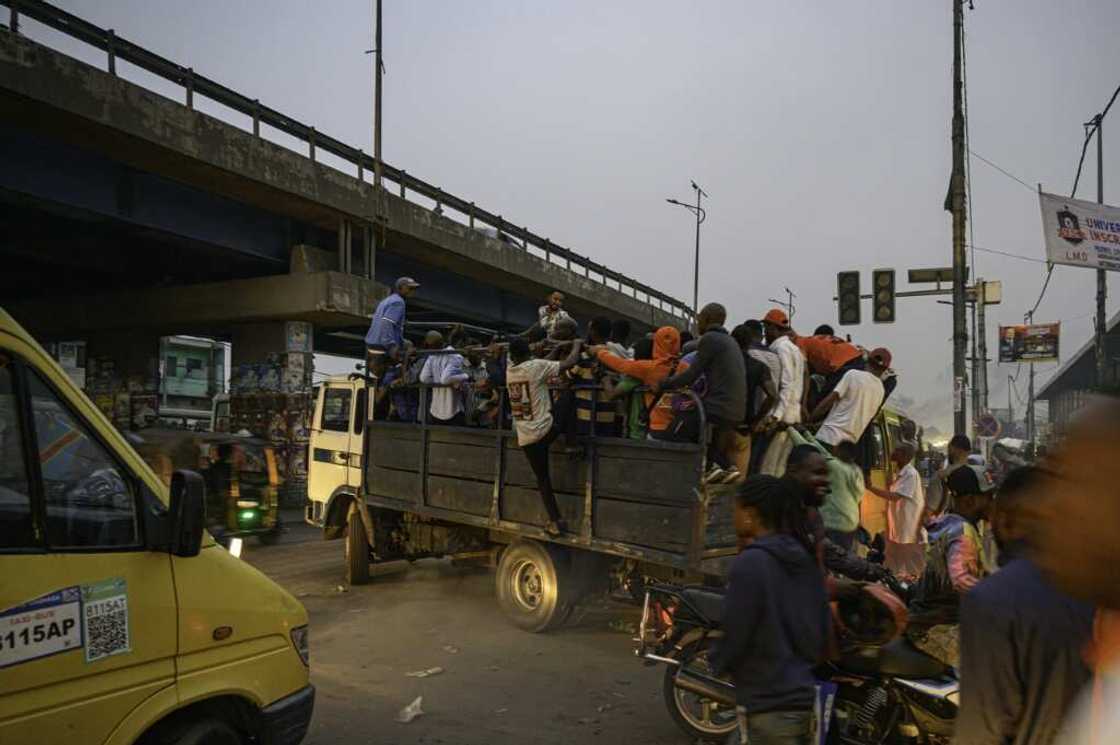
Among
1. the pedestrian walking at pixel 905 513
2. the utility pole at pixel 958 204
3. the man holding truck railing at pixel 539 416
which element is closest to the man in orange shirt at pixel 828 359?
the pedestrian walking at pixel 905 513

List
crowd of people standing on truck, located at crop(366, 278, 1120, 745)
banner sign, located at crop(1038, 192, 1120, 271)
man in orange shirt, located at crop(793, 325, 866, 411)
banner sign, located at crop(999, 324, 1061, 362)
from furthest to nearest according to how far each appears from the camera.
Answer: banner sign, located at crop(999, 324, 1061, 362) → banner sign, located at crop(1038, 192, 1120, 271) → man in orange shirt, located at crop(793, 325, 866, 411) → crowd of people standing on truck, located at crop(366, 278, 1120, 745)

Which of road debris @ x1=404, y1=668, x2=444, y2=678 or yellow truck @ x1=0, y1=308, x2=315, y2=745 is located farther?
road debris @ x1=404, y1=668, x2=444, y2=678

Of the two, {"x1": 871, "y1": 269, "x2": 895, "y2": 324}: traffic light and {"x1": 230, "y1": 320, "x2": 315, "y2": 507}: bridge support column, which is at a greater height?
{"x1": 871, "y1": 269, "x2": 895, "y2": 324}: traffic light

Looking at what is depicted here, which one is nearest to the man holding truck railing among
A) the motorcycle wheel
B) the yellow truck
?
the motorcycle wheel

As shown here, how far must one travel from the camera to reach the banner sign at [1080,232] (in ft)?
44.6

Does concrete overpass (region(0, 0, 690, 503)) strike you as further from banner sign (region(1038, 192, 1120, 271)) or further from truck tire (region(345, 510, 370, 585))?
banner sign (region(1038, 192, 1120, 271))

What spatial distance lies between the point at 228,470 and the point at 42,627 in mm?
7616

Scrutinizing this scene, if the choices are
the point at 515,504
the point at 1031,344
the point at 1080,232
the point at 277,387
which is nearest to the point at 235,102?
the point at 277,387

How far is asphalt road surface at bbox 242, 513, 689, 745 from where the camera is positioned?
4.59 m

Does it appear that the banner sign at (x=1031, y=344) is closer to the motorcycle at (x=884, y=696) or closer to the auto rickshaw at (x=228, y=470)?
the auto rickshaw at (x=228, y=470)

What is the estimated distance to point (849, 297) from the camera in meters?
15.7

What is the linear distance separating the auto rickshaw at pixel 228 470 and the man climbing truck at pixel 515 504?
83cm

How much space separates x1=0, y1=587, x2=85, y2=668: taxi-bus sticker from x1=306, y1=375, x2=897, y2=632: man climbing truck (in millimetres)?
3740

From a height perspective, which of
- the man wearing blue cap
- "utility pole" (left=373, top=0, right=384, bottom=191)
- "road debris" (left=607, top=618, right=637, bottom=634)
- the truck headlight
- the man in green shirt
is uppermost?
"utility pole" (left=373, top=0, right=384, bottom=191)
